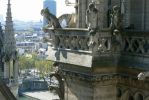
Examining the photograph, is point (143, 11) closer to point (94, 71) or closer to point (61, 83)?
Answer: point (94, 71)

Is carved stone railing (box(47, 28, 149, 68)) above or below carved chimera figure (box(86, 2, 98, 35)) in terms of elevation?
below

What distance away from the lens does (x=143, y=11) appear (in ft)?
32.4

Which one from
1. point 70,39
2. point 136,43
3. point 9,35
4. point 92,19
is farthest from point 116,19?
point 9,35

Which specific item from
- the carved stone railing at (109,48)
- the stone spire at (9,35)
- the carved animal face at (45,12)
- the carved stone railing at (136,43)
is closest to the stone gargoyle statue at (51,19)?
the carved animal face at (45,12)

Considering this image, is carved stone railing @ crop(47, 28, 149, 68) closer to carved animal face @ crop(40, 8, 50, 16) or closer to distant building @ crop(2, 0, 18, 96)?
carved animal face @ crop(40, 8, 50, 16)

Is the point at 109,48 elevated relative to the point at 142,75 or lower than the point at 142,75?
elevated

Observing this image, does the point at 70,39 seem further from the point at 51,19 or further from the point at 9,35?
the point at 9,35

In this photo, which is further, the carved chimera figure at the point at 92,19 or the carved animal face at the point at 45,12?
the carved animal face at the point at 45,12

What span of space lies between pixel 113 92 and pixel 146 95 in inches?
37.7

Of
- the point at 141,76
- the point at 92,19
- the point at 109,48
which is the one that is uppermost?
the point at 92,19

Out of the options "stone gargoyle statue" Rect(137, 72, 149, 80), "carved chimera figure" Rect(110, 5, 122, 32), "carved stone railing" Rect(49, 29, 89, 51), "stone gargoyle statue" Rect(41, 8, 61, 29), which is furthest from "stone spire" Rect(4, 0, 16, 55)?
"stone gargoyle statue" Rect(137, 72, 149, 80)

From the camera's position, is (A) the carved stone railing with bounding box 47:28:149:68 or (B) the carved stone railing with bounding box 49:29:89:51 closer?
(A) the carved stone railing with bounding box 47:28:149:68

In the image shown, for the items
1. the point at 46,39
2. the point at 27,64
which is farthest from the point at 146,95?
the point at 27,64

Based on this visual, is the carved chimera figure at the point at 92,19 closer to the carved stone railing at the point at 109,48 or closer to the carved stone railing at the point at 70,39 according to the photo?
the carved stone railing at the point at 109,48
